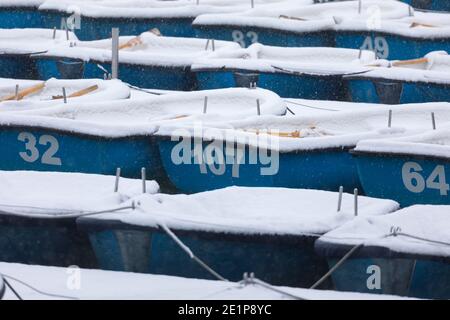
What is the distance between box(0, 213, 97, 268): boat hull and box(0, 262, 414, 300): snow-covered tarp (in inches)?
17.9

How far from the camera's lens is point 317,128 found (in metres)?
10.3

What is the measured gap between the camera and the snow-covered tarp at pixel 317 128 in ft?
31.2

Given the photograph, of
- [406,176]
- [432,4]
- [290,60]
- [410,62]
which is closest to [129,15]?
[290,60]

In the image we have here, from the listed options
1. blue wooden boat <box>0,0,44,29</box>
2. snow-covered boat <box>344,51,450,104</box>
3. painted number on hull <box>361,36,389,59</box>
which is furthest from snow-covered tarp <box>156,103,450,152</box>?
blue wooden boat <box>0,0,44,29</box>

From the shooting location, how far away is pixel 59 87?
11.7m

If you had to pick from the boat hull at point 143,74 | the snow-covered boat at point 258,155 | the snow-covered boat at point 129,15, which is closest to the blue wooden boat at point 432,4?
the snow-covered boat at point 129,15

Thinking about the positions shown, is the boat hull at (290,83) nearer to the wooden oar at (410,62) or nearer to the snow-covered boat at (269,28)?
the wooden oar at (410,62)

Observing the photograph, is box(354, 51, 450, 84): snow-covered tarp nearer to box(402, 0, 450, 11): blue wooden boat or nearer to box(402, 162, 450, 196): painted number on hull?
box(402, 162, 450, 196): painted number on hull

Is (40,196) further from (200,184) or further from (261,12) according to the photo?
(261,12)

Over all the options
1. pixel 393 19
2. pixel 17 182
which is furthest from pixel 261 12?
pixel 17 182

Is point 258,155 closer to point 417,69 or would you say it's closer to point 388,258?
point 388,258

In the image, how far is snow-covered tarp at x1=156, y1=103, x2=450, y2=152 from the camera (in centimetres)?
952

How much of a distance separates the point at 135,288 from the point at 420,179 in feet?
10.3

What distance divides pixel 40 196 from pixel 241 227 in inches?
56.5
